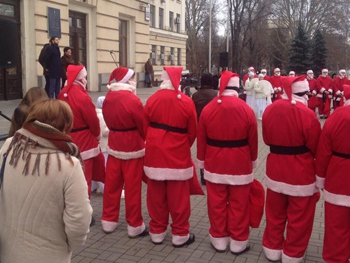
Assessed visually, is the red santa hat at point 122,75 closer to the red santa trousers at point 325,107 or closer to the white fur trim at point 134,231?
the white fur trim at point 134,231

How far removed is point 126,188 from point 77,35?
16332mm

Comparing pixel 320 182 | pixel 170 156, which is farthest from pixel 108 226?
pixel 320 182

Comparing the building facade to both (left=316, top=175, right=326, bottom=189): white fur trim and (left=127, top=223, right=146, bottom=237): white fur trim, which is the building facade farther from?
(left=316, top=175, right=326, bottom=189): white fur trim

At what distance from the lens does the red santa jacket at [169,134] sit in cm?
489

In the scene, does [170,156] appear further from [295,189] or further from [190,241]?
[295,189]

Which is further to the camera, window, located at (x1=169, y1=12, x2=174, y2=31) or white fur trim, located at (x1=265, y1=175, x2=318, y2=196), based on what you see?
window, located at (x1=169, y1=12, x2=174, y2=31)

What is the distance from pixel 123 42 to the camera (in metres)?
25.6

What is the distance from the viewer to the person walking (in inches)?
103

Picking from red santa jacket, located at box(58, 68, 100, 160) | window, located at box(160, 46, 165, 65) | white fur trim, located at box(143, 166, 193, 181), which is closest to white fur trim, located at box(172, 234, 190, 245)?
white fur trim, located at box(143, 166, 193, 181)

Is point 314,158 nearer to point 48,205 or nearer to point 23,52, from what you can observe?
point 48,205

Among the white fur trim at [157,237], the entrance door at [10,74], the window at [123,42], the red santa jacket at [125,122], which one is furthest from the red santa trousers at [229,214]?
the window at [123,42]

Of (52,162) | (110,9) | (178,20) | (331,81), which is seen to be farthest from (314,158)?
(178,20)

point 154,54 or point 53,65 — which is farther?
point 154,54

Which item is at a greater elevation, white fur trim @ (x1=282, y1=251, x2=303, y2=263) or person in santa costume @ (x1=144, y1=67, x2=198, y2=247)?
person in santa costume @ (x1=144, y1=67, x2=198, y2=247)
